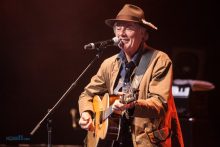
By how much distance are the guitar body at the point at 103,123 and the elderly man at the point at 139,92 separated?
0.02 meters

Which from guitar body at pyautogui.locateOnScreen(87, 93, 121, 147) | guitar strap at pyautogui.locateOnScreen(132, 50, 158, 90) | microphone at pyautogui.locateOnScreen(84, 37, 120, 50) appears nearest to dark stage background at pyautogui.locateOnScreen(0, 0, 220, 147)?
guitar body at pyautogui.locateOnScreen(87, 93, 121, 147)

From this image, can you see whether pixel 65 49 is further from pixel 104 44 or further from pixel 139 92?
pixel 139 92

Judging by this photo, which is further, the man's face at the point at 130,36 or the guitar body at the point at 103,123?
the man's face at the point at 130,36

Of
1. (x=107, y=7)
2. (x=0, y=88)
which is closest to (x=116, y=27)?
(x=107, y=7)

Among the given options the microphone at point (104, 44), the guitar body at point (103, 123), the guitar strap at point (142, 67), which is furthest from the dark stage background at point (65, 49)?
the guitar strap at point (142, 67)

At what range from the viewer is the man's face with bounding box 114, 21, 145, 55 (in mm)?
4660

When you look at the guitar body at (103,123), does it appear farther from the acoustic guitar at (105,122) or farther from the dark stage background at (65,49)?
the dark stage background at (65,49)

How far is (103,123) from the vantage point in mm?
4523

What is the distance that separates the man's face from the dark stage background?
11.0 feet

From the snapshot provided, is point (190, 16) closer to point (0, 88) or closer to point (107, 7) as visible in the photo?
point (107, 7)

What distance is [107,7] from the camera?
808cm

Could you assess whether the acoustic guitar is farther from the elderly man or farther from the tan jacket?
the tan jacket

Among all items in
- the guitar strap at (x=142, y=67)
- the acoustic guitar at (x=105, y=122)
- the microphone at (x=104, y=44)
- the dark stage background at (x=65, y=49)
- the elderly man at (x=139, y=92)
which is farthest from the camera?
the dark stage background at (x=65, y=49)

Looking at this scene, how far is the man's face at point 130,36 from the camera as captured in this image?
4.66 m
